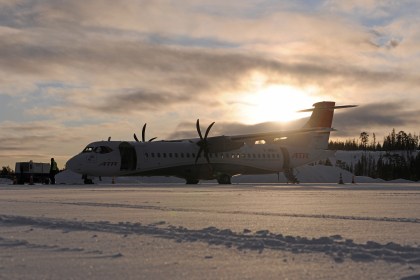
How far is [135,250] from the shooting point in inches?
214

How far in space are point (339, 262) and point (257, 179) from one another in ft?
181

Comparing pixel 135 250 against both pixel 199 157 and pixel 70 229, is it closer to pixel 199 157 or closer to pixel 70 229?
pixel 70 229

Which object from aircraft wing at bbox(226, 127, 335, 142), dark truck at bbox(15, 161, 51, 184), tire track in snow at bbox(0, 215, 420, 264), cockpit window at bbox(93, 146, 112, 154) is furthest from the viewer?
dark truck at bbox(15, 161, 51, 184)

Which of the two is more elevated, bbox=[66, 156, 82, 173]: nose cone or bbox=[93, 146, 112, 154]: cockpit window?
bbox=[93, 146, 112, 154]: cockpit window

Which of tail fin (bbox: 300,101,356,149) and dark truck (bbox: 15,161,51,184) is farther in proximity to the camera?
tail fin (bbox: 300,101,356,149)

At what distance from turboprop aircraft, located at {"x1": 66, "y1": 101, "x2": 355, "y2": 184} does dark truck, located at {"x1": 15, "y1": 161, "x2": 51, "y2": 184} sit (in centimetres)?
1136

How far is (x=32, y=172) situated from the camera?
49531 millimetres

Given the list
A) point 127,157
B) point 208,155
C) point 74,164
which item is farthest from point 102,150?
point 208,155

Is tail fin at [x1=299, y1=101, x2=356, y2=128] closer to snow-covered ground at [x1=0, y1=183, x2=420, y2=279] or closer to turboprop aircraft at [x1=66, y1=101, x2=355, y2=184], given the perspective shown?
turboprop aircraft at [x1=66, y1=101, x2=355, y2=184]

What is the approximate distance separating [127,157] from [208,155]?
6.77m

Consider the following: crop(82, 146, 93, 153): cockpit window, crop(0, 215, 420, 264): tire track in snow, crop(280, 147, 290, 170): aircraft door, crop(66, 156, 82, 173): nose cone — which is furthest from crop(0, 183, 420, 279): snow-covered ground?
crop(280, 147, 290, 170): aircraft door

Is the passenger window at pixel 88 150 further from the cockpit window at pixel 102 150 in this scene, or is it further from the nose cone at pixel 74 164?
the nose cone at pixel 74 164

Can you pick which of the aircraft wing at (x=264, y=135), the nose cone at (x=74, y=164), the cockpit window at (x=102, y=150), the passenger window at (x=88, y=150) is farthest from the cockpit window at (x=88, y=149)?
the aircraft wing at (x=264, y=135)

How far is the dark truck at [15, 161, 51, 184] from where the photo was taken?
47797mm
